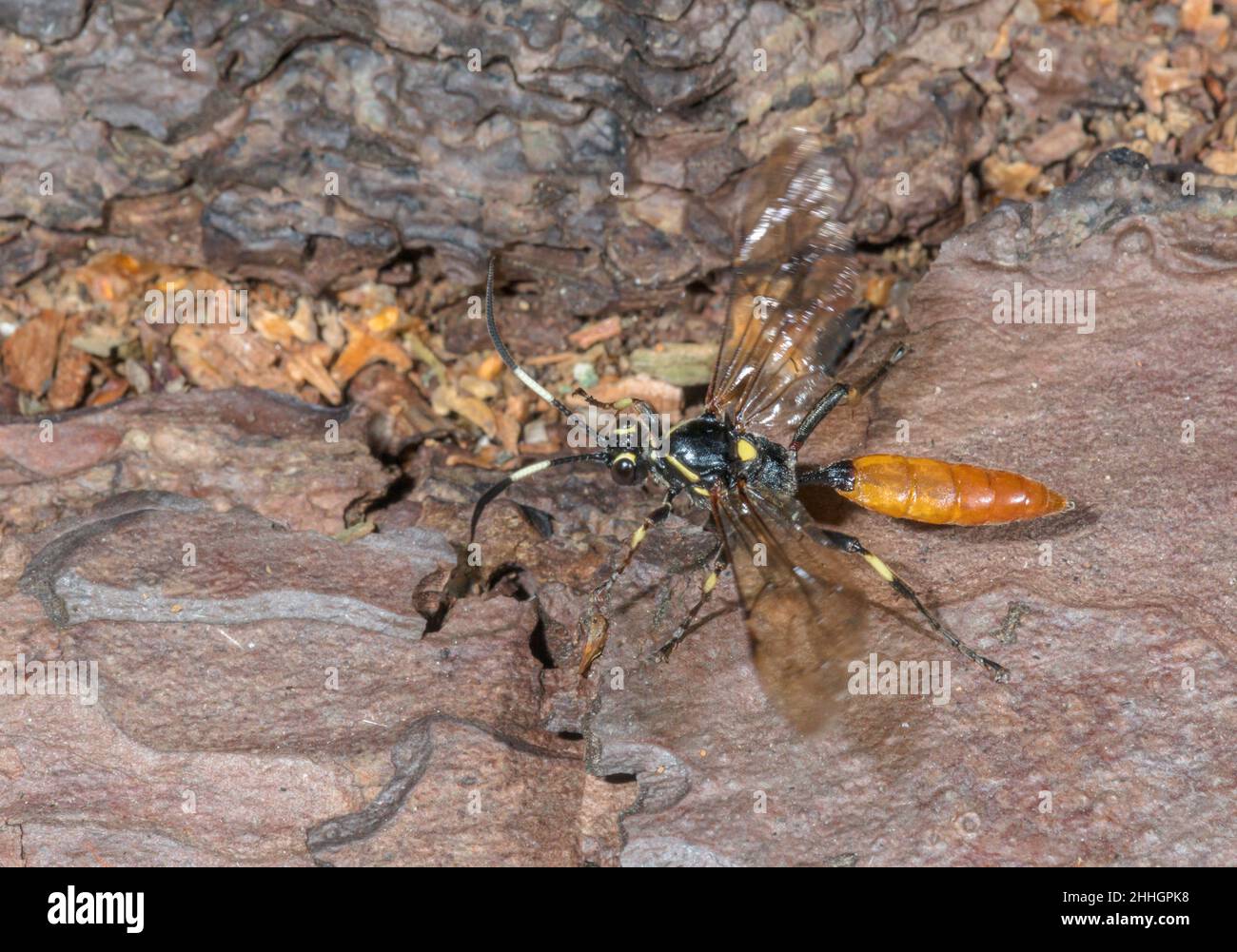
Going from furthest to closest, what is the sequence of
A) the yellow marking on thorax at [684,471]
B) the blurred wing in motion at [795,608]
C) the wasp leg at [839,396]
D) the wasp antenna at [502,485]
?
the wasp leg at [839,396] < the yellow marking on thorax at [684,471] < the wasp antenna at [502,485] < the blurred wing in motion at [795,608]

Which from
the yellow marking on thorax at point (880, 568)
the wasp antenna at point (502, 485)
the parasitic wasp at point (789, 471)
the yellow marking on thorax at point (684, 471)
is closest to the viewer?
the parasitic wasp at point (789, 471)

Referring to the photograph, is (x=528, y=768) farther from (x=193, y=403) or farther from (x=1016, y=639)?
(x=193, y=403)

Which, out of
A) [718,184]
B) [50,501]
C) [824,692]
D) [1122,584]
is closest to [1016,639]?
[1122,584]

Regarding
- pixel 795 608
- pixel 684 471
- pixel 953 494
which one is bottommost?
pixel 795 608

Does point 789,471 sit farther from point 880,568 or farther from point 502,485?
point 502,485

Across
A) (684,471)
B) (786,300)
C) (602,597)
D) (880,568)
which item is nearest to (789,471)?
(684,471)

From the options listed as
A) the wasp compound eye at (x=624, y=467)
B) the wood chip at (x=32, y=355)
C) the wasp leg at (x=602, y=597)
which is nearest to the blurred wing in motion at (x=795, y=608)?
the wasp leg at (x=602, y=597)

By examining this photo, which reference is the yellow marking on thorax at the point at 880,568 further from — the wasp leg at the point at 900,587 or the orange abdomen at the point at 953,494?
the orange abdomen at the point at 953,494
